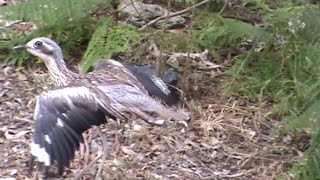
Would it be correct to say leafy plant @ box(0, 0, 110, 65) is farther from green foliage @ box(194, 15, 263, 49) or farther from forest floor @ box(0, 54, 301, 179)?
green foliage @ box(194, 15, 263, 49)

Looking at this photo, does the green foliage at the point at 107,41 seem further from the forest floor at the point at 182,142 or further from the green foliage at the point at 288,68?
the green foliage at the point at 288,68

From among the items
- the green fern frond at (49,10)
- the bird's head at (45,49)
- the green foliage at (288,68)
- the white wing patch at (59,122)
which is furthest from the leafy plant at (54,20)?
the white wing patch at (59,122)

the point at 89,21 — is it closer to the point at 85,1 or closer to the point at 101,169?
the point at 85,1

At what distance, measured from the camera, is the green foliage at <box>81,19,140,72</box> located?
528 cm

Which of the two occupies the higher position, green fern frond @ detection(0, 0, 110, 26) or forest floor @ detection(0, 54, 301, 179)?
green fern frond @ detection(0, 0, 110, 26)

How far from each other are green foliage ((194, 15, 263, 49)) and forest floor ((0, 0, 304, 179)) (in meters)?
0.28

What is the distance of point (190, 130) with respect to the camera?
5219mm

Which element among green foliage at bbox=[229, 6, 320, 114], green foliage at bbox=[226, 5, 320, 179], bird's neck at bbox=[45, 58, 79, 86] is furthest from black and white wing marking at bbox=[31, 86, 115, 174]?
green foliage at bbox=[229, 6, 320, 114]

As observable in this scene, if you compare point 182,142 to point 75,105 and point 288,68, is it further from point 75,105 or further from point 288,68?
point 75,105

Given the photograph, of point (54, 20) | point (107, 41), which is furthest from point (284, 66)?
point (54, 20)

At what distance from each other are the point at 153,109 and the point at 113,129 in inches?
39.4

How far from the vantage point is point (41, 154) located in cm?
388

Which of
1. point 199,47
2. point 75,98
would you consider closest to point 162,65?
point 199,47

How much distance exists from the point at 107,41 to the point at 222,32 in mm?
737
